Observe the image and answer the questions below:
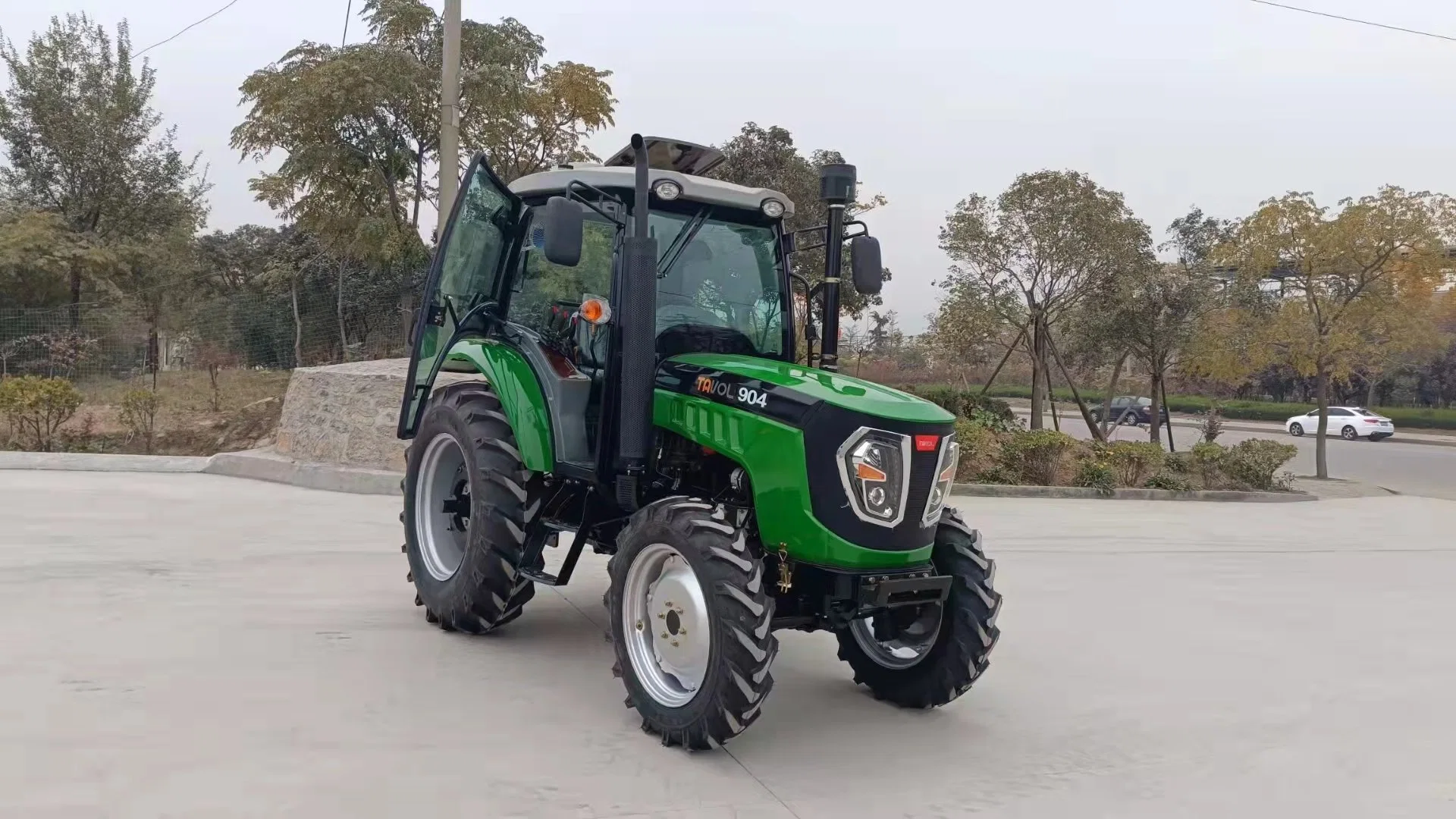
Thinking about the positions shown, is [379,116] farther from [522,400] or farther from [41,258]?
[522,400]

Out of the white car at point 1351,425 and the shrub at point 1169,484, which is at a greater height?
the white car at point 1351,425

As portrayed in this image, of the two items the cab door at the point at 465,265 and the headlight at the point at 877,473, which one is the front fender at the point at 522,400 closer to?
the cab door at the point at 465,265

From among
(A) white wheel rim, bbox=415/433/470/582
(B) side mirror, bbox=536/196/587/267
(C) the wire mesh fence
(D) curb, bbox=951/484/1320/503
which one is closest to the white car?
(D) curb, bbox=951/484/1320/503

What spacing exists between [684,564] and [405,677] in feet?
5.38

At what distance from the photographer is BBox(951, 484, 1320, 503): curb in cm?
1516

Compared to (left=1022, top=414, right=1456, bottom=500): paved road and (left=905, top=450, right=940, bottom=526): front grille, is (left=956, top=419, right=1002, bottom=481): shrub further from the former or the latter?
(left=905, top=450, right=940, bottom=526): front grille

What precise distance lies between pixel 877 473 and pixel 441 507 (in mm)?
3123

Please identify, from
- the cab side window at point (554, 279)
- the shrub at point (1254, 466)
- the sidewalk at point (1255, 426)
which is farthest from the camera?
the sidewalk at point (1255, 426)

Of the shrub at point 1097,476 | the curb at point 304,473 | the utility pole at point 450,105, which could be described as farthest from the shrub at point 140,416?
the shrub at point 1097,476

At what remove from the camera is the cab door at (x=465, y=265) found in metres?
5.86

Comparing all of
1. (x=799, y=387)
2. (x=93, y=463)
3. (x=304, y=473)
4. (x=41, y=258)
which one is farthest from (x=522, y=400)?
(x=41, y=258)

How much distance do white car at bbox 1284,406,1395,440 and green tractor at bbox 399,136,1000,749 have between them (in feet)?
124

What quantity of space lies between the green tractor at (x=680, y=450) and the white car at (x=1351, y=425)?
37665 millimetres

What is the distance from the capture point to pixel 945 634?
15.6 feet
